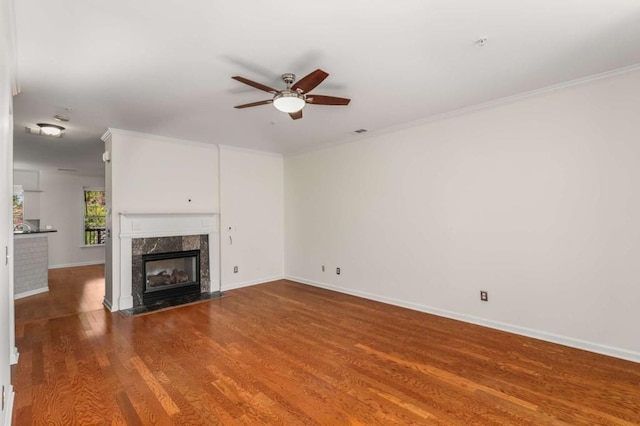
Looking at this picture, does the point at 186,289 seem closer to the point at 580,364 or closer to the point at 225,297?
the point at 225,297

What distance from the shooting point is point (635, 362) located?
275 cm

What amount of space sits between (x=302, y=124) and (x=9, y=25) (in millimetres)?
→ 2930

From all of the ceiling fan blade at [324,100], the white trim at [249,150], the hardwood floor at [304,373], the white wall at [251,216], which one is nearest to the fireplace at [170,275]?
the white wall at [251,216]

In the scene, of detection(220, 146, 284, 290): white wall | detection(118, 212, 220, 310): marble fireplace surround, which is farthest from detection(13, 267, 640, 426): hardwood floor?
detection(220, 146, 284, 290): white wall

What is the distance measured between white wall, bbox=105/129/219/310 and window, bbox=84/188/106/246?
483cm

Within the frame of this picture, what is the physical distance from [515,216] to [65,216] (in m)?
9.92

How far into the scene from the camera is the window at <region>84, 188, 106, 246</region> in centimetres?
848

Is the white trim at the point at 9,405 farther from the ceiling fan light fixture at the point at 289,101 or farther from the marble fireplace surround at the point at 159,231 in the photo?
the ceiling fan light fixture at the point at 289,101

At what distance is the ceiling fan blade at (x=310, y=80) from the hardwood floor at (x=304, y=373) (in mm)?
2382

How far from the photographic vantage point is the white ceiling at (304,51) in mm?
1977

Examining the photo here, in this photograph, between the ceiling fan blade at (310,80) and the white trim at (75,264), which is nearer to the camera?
the ceiling fan blade at (310,80)

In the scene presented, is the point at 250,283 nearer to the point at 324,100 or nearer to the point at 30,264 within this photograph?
the point at 30,264

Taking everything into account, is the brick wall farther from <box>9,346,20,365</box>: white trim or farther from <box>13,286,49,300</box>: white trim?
<box>9,346,20,365</box>: white trim

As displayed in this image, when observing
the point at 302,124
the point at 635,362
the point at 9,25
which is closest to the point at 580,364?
the point at 635,362
